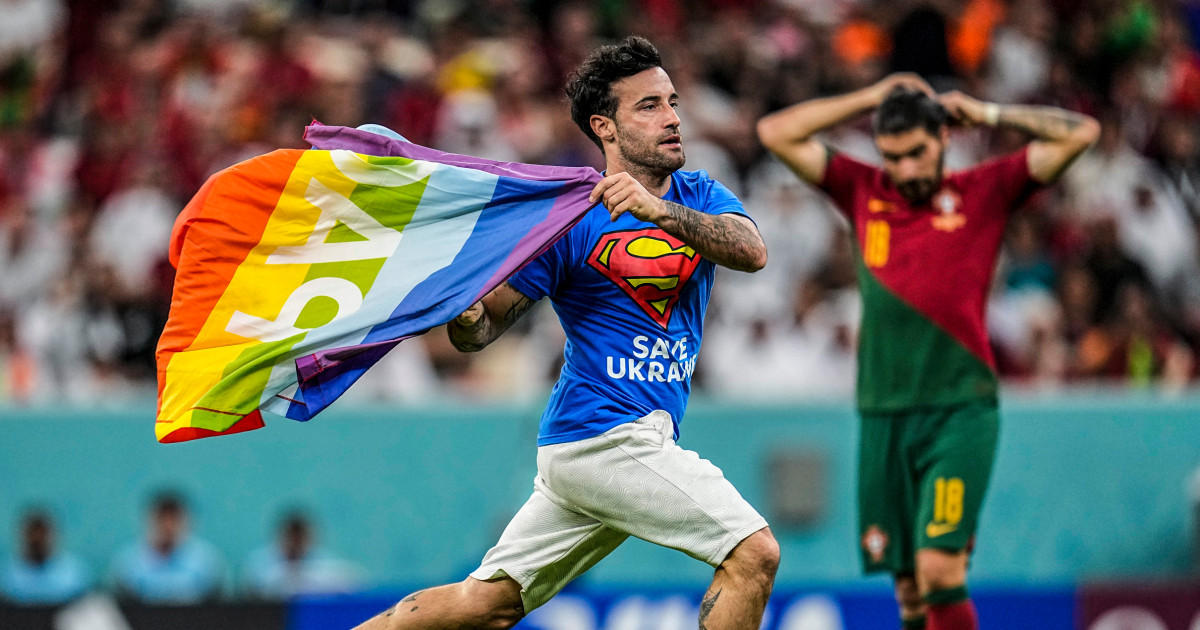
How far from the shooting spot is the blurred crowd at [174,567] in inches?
459

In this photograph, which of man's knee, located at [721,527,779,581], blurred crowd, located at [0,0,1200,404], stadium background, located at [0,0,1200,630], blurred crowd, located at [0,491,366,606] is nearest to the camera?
man's knee, located at [721,527,779,581]

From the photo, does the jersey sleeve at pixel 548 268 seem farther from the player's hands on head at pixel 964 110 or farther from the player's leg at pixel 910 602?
the player's leg at pixel 910 602

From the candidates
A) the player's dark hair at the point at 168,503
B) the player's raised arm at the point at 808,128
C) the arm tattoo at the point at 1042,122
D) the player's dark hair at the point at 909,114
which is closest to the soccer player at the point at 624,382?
the player's dark hair at the point at 909,114

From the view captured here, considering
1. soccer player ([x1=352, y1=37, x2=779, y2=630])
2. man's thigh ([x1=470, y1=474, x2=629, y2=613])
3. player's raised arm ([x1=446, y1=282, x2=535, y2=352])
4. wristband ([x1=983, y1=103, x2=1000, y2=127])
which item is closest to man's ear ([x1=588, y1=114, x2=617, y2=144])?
soccer player ([x1=352, y1=37, x2=779, y2=630])

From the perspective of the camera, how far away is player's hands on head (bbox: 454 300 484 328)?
6012 millimetres

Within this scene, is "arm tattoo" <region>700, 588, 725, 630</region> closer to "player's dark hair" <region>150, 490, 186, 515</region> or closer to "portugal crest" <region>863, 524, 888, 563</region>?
"portugal crest" <region>863, 524, 888, 563</region>

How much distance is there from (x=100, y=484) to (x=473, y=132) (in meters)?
4.32

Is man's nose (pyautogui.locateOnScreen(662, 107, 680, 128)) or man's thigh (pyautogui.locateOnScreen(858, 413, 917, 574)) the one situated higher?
man's nose (pyautogui.locateOnScreen(662, 107, 680, 128))

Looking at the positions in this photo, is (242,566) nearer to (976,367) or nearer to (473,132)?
(473,132)

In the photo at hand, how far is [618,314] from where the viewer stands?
5914 millimetres

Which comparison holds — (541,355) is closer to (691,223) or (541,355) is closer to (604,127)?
(604,127)

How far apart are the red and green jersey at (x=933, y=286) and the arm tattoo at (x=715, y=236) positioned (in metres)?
2.12

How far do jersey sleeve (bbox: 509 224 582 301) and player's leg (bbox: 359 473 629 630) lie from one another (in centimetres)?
78

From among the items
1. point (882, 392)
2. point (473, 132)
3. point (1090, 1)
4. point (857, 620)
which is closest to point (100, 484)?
point (473, 132)
